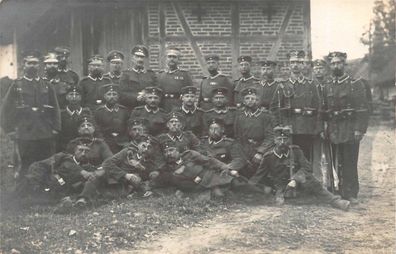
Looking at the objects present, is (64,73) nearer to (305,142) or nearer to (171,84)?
(171,84)

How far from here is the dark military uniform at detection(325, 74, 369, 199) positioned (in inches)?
303

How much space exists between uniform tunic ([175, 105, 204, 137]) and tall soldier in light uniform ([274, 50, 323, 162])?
1187mm

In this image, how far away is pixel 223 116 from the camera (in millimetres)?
8008

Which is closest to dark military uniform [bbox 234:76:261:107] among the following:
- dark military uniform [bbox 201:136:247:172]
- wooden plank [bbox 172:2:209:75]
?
dark military uniform [bbox 201:136:247:172]

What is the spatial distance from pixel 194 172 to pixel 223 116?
112 centimetres

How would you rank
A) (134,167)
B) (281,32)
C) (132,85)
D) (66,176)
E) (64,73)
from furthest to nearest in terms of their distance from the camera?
(281,32), (132,85), (64,73), (134,167), (66,176)

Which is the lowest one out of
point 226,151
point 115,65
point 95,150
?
point 226,151

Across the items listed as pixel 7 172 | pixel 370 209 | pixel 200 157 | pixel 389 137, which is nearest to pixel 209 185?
pixel 200 157

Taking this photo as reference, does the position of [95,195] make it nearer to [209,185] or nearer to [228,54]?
[209,185]

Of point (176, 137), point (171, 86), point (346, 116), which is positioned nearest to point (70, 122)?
point (176, 137)

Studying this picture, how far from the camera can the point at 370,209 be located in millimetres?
7406

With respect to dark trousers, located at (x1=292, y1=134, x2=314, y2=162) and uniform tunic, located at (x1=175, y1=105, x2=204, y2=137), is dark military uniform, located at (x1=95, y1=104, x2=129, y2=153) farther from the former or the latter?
dark trousers, located at (x1=292, y1=134, x2=314, y2=162)

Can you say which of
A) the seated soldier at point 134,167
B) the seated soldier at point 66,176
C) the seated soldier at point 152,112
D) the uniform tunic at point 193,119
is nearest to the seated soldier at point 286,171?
the uniform tunic at point 193,119

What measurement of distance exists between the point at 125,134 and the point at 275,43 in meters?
4.22
